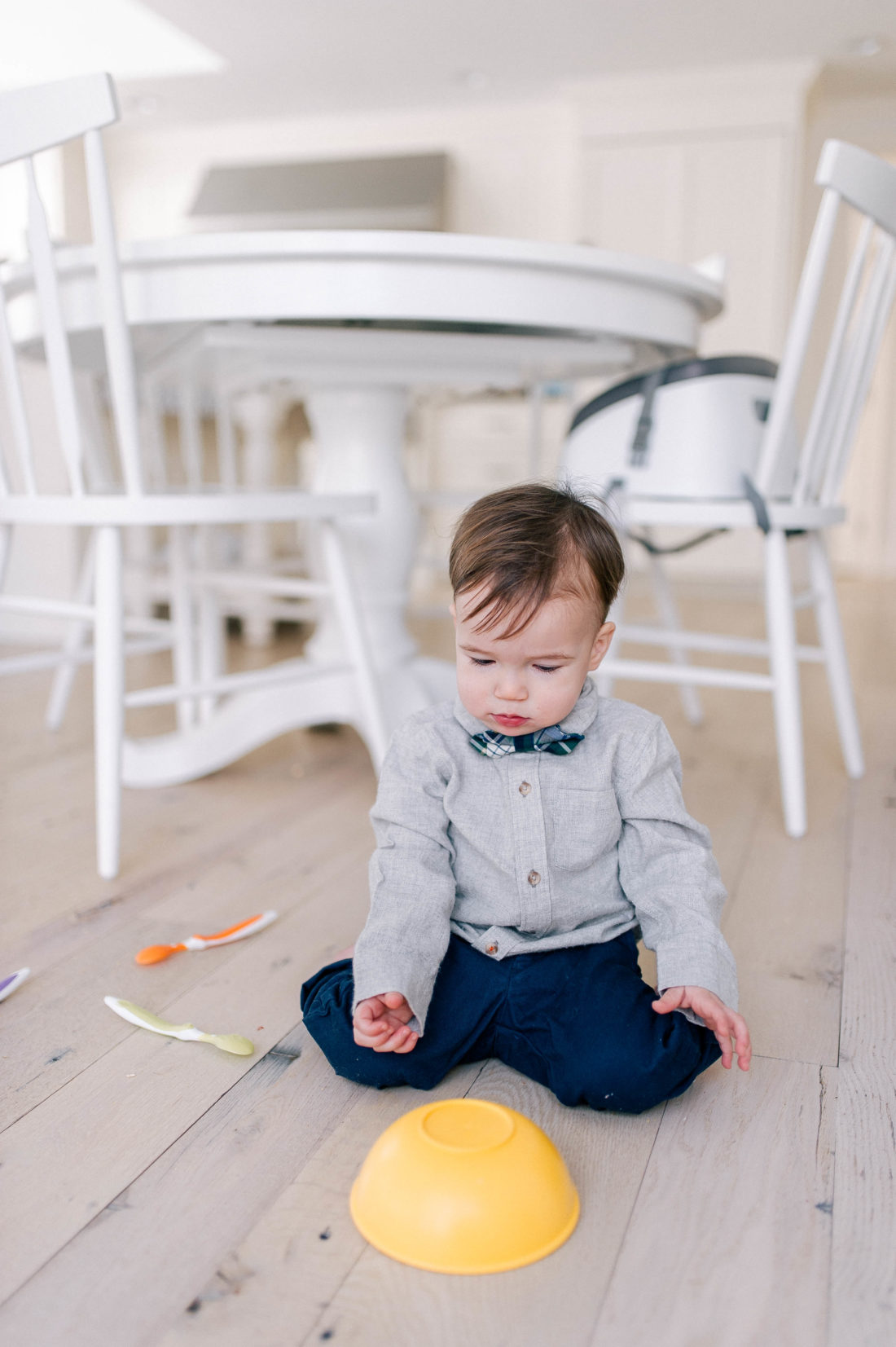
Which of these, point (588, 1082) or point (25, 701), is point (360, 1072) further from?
point (25, 701)

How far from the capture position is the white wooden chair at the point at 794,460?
1.31 metres

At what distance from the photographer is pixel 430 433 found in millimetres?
4984

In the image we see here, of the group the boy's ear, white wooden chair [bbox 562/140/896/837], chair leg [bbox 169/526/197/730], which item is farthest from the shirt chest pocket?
chair leg [bbox 169/526/197/730]

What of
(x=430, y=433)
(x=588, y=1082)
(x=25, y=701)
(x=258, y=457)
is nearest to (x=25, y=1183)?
(x=588, y=1082)

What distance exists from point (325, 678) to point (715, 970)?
1.02 m

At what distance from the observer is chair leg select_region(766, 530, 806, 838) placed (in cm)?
137

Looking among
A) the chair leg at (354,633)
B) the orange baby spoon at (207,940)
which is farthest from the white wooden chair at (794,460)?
the orange baby spoon at (207,940)

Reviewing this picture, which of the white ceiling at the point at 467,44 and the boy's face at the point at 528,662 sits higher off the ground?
the white ceiling at the point at 467,44

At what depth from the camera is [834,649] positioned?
1633 mm

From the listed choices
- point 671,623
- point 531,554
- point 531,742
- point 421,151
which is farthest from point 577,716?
point 421,151

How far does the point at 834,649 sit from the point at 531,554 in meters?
1.02

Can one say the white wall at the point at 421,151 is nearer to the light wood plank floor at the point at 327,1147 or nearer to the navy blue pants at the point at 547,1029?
the light wood plank floor at the point at 327,1147

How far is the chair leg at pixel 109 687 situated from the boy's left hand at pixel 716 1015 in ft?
2.29

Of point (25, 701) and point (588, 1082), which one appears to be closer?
point (588, 1082)
